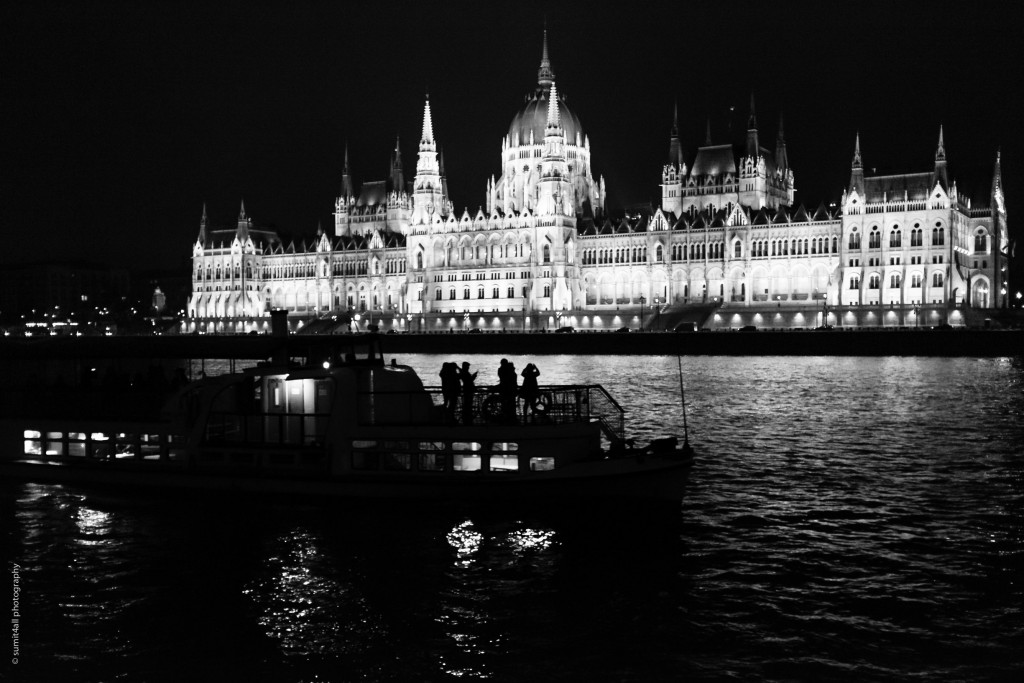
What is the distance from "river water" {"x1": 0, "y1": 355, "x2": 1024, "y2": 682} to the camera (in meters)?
14.1

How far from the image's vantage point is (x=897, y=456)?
3177 cm

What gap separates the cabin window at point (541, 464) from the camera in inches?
885

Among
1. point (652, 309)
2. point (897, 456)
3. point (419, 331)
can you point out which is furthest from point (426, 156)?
point (897, 456)

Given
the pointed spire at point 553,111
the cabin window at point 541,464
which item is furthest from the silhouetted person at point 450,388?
the pointed spire at point 553,111

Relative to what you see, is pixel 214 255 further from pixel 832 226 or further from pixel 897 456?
pixel 897 456

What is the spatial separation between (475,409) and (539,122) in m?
130

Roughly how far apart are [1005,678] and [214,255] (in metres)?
164

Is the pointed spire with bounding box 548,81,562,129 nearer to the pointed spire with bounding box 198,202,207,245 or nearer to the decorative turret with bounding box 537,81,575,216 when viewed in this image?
the decorative turret with bounding box 537,81,575,216

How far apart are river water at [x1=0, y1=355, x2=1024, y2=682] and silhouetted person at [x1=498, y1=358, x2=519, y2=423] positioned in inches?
90.6

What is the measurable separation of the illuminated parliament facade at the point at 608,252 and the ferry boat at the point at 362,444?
92.0 m

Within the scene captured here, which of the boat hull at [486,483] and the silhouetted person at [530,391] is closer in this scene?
the boat hull at [486,483]

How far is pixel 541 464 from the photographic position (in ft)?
74.1

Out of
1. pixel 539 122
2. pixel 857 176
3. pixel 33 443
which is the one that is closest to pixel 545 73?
pixel 539 122

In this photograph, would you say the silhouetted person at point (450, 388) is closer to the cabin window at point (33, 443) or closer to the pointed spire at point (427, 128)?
the cabin window at point (33, 443)
